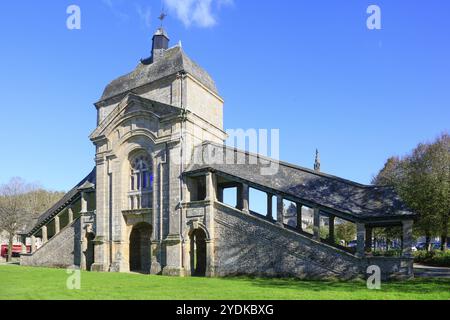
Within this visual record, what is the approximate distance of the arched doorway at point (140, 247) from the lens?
2628 cm

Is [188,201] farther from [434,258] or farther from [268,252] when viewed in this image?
[434,258]

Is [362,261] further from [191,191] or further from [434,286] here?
[191,191]

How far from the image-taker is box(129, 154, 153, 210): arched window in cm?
2534

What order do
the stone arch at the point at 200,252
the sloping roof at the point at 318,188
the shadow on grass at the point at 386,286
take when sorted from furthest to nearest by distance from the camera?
the stone arch at the point at 200,252 < the sloping roof at the point at 318,188 < the shadow on grass at the point at 386,286

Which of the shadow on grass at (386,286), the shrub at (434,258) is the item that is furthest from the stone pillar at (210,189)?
the shrub at (434,258)

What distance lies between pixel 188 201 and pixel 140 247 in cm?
678

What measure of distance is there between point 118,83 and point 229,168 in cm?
1248

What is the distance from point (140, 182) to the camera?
2588 cm

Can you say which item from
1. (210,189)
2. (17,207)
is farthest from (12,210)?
(210,189)

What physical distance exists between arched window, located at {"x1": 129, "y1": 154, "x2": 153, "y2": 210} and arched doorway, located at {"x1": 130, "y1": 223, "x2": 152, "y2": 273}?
161 cm

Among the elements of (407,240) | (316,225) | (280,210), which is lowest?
(407,240)

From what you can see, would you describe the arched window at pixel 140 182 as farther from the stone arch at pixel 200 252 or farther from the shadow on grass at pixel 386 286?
the shadow on grass at pixel 386 286

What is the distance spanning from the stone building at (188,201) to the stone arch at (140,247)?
9cm
